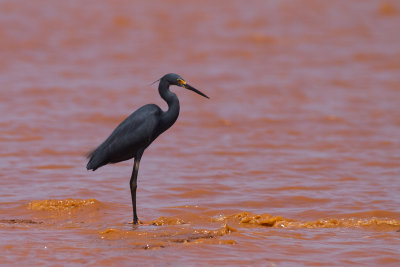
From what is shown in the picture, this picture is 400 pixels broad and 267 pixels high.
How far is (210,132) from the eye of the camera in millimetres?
13445

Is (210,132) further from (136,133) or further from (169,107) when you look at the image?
(136,133)

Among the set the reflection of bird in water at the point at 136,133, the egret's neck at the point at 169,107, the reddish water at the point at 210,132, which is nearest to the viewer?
the reddish water at the point at 210,132

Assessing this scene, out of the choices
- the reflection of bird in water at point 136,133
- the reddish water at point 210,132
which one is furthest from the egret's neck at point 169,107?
the reddish water at point 210,132

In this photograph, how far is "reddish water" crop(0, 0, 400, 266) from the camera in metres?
6.93

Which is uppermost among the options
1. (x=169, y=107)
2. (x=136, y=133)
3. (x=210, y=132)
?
(x=210, y=132)

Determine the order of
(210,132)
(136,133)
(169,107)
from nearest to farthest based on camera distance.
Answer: (136,133) < (169,107) < (210,132)

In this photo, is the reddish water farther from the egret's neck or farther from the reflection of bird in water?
the egret's neck

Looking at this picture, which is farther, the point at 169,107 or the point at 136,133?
the point at 169,107

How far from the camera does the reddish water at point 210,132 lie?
6.93 m

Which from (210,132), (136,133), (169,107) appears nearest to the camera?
(136,133)

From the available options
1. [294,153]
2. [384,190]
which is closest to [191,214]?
[384,190]

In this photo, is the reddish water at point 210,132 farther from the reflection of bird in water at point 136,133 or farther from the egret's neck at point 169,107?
the egret's neck at point 169,107

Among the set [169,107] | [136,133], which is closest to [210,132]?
[169,107]

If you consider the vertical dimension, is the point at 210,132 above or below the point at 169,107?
above
